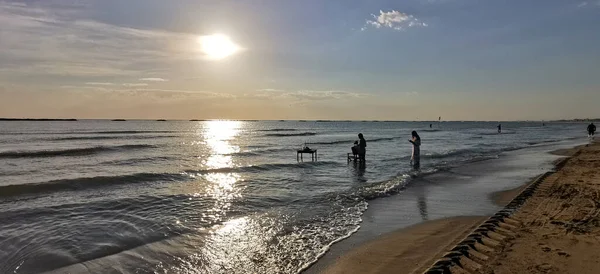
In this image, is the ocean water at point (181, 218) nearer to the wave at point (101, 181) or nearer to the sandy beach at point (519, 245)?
the wave at point (101, 181)

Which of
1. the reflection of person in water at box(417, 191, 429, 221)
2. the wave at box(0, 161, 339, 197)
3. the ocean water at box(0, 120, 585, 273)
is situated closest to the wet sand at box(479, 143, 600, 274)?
the reflection of person in water at box(417, 191, 429, 221)

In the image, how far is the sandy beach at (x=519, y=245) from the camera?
533 cm

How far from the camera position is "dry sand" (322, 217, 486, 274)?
19.0 ft

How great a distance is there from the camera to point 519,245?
240 inches

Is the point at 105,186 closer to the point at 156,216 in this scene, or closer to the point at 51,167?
the point at 156,216

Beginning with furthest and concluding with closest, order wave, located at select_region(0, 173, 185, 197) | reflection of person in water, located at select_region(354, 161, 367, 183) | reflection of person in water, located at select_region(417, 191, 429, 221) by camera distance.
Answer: reflection of person in water, located at select_region(354, 161, 367, 183) < wave, located at select_region(0, 173, 185, 197) < reflection of person in water, located at select_region(417, 191, 429, 221)

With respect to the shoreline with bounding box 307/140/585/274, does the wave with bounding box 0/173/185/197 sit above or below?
below

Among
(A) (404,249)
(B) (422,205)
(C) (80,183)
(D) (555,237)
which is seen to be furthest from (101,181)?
(D) (555,237)

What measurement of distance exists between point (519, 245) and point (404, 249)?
71.2 inches

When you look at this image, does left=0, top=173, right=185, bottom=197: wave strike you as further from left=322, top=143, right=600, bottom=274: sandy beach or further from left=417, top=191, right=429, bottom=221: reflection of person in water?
left=322, top=143, right=600, bottom=274: sandy beach

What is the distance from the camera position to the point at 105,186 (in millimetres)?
14852

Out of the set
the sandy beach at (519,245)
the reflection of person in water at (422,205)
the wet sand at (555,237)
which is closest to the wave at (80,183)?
the reflection of person in water at (422,205)

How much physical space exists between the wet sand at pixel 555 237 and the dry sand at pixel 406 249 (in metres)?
0.90

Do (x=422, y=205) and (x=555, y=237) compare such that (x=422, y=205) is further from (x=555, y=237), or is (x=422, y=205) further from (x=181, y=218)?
(x=181, y=218)
